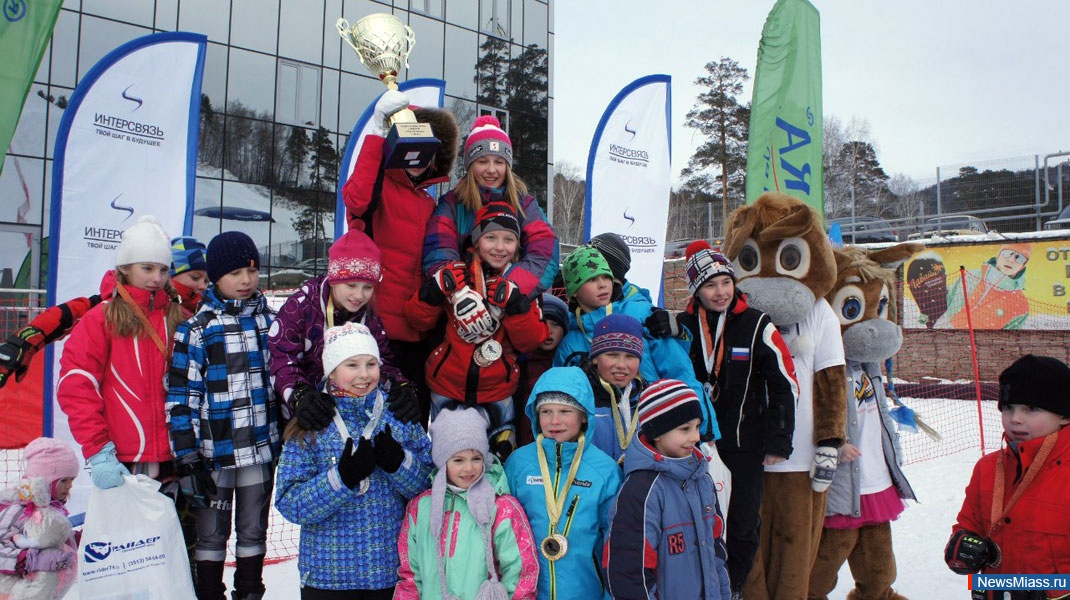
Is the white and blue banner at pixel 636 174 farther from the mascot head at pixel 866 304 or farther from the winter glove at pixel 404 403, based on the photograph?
the winter glove at pixel 404 403

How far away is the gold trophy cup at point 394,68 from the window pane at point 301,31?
633 inches

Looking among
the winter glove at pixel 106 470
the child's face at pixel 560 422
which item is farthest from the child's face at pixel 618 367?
the winter glove at pixel 106 470

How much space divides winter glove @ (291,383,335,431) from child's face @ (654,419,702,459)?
123 centimetres

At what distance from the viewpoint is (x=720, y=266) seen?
11.1 feet

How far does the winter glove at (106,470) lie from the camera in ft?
9.07

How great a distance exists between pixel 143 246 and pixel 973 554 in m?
3.66

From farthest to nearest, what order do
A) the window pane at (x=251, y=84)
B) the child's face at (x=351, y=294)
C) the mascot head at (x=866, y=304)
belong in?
the window pane at (x=251, y=84) → the mascot head at (x=866, y=304) → the child's face at (x=351, y=294)

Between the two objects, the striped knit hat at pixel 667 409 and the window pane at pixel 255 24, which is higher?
the window pane at pixel 255 24

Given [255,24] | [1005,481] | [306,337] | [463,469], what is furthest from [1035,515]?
[255,24]

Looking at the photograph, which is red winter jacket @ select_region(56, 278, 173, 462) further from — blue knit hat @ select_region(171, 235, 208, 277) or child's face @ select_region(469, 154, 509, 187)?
child's face @ select_region(469, 154, 509, 187)

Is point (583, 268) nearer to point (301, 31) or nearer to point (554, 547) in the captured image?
point (554, 547)

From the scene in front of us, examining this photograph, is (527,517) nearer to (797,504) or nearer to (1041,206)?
(797,504)

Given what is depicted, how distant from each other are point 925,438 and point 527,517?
905cm

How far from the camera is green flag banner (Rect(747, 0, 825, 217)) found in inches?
231
